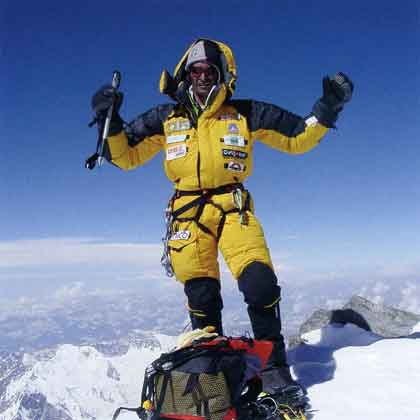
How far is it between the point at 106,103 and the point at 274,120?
2239 millimetres

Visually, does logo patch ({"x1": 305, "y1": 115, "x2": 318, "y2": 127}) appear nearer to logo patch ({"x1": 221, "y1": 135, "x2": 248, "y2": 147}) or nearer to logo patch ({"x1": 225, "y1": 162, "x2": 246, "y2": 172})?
logo patch ({"x1": 221, "y1": 135, "x2": 248, "y2": 147})

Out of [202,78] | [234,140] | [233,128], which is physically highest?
[202,78]

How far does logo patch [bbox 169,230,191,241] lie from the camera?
5.30m

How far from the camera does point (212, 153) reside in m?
5.41

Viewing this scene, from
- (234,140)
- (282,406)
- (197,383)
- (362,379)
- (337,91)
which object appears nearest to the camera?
(197,383)

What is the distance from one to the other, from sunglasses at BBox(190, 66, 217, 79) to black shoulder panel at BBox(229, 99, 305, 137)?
0.69 metres

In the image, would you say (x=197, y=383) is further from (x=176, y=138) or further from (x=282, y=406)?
(x=176, y=138)

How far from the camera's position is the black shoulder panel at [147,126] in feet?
19.7

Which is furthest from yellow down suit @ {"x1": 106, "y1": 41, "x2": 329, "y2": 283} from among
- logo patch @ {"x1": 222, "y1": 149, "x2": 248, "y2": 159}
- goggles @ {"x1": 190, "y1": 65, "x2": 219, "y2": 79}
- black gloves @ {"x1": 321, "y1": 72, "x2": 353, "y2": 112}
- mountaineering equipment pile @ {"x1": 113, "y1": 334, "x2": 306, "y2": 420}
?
mountaineering equipment pile @ {"x1": 113, "y1": 334, "x2": 306, "y2": 420}

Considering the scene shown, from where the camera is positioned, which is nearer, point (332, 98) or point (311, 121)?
point (332, 98)

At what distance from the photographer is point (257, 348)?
13.9 feet

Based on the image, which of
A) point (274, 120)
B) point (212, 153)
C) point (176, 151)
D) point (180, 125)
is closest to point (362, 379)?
point (212, 153)

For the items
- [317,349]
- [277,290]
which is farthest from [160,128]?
[317,349]

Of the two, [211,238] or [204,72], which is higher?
[204,72]
